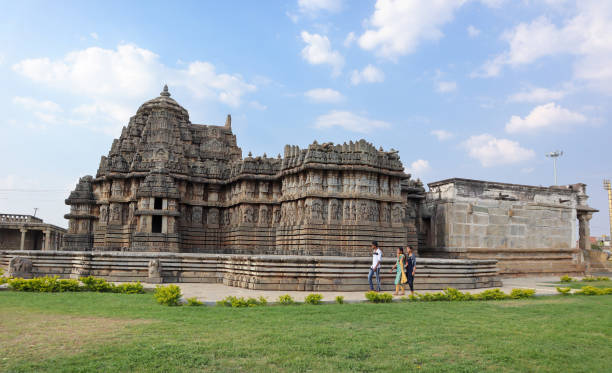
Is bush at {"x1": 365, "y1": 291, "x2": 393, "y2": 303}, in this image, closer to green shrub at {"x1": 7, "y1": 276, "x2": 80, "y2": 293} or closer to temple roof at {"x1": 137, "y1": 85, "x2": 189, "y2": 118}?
green shrub at {"x1": 7, "y1": 276, "x2": 80, "y2": 293}

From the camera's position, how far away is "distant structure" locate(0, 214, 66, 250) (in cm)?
4865

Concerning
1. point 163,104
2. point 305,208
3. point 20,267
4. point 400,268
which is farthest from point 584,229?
point 20,267

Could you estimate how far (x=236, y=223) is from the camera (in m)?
32.2

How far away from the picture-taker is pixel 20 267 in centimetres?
1878

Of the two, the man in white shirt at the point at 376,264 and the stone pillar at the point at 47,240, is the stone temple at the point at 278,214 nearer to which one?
the man in white shirt at the point at 376,264

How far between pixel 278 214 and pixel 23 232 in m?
34.2

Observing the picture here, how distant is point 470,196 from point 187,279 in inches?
762

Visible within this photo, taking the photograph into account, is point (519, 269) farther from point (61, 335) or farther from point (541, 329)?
point (61, 335)

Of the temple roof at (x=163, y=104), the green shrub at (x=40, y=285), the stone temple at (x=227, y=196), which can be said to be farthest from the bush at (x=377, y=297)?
the temple roof at (x=163, y=104)

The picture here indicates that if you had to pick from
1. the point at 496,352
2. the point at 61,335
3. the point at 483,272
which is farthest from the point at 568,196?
the point at 61,335

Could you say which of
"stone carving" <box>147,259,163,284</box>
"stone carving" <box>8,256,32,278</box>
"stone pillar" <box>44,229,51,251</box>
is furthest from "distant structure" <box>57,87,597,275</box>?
"stone pillar" <box>44,229,51,251</box>

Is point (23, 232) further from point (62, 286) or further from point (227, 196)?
point (62, 286)

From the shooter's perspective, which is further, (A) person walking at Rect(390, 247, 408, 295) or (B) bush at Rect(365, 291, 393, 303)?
(A) person walking at Rect(390, 247, 408, 295)

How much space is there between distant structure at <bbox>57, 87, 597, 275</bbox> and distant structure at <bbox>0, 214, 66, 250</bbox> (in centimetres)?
1703
